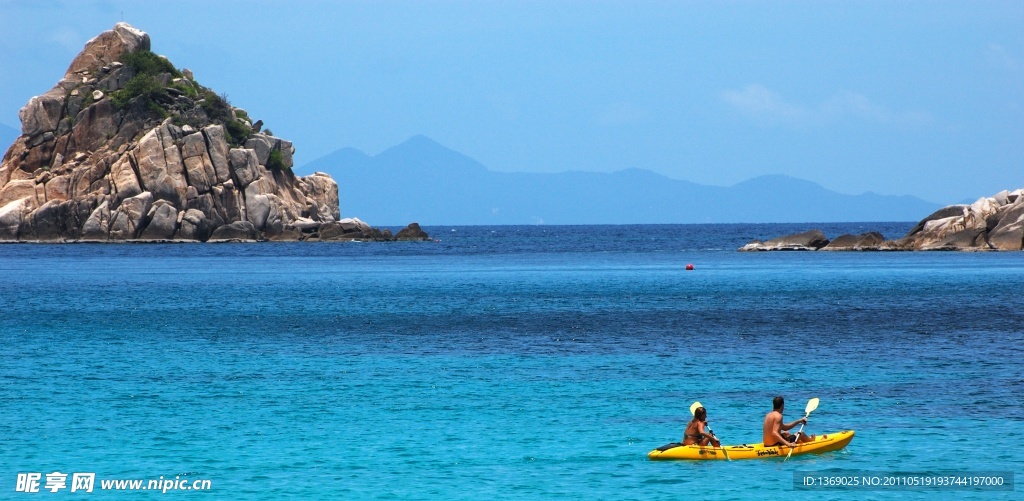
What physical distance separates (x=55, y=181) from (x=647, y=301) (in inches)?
4845

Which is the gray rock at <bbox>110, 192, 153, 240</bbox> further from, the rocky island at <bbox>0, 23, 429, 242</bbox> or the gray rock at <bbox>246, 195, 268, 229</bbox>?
the gray rock at <bbox>246, 195, 268, 229</bbox>

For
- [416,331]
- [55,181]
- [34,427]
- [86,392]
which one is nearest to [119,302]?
[416,331]

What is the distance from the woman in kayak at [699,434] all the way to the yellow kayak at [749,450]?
0.61ft

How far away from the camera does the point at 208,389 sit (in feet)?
116

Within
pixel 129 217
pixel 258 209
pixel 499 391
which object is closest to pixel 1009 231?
pixel 499 391

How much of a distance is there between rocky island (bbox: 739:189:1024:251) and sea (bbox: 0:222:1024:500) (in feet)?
148

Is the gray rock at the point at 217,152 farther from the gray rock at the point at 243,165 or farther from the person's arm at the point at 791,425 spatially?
the person's arm at the point at 791,425

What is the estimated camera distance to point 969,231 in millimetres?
122688

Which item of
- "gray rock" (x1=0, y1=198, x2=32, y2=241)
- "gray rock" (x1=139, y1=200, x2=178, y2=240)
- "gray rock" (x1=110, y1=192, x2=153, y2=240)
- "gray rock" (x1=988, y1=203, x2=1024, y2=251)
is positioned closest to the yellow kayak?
"gray rock" (x1=988, y1=203, x2=1024, y2=251)

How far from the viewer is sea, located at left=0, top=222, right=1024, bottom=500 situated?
24.3 meters

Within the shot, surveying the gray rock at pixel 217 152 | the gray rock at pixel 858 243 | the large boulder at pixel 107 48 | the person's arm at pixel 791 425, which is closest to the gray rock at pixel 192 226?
the gray rock at pixel 217 152

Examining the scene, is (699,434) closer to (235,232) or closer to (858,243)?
(858,243)

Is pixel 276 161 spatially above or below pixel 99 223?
above

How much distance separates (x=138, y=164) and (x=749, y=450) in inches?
5898
